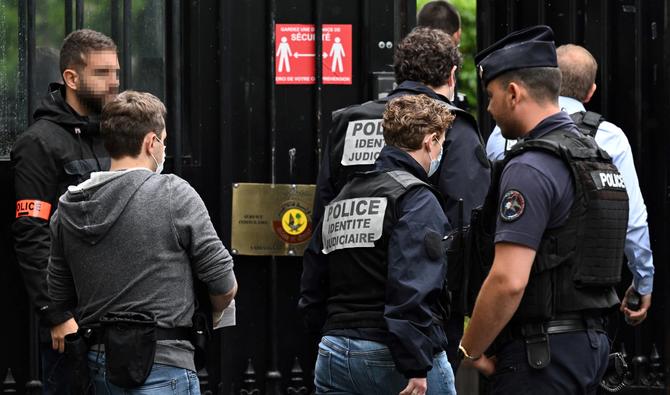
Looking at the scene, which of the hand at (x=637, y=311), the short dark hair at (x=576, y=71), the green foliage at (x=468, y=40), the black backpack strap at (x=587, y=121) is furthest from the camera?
the green foliage at (x=468, y=40)

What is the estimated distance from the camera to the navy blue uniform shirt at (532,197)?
4.14m

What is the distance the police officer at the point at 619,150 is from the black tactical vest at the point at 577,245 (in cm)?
158

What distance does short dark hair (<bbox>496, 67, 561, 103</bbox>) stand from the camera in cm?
443

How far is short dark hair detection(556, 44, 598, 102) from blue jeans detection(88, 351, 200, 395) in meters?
2.46

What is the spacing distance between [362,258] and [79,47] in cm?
169

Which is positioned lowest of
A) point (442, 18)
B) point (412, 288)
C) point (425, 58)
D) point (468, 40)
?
point (412, 288)

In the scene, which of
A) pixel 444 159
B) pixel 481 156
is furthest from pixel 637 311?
pixel 444 159

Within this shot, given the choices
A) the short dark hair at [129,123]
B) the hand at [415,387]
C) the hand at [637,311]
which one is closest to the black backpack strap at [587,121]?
the hand at [637,311]

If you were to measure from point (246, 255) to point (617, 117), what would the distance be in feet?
6.97

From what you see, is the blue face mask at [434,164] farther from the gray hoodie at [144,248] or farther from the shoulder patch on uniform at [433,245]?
the gray hoodie at [144,248]

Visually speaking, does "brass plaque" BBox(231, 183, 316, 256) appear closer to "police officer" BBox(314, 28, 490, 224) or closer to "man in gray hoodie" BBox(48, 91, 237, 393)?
"police officer" BBox(314, 28, 490, 224)

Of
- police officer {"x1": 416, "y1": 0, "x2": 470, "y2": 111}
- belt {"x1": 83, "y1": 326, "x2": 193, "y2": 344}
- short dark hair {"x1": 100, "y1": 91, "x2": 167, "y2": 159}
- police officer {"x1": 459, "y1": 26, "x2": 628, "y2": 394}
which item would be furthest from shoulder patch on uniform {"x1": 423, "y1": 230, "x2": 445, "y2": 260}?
police officer {"x1": 416, "y1": 0, "x2": 470, "y2": 111}

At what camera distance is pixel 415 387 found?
4.49m

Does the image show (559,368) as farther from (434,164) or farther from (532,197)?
(434,164)
